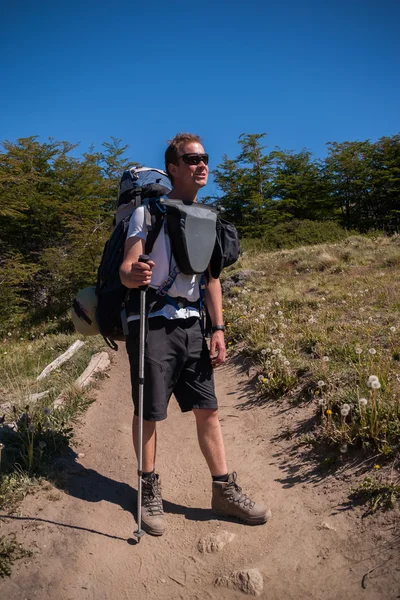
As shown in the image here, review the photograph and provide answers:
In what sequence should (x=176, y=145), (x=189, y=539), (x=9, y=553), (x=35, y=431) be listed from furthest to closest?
(x=35, y=431) < (x=176, y=145) < (x=189, y=539) < (x=9, y=553)

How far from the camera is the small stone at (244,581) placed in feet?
A: 8.64

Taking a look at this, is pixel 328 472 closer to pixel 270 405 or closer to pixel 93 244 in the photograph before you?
pixel 270 405

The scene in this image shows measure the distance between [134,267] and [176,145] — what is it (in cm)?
97

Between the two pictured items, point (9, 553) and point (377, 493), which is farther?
point (377, 493)

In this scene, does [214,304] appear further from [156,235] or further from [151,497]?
[151,497]

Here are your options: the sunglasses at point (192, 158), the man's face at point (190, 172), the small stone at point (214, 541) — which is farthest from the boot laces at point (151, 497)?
the sunglasses at point (192, 158)

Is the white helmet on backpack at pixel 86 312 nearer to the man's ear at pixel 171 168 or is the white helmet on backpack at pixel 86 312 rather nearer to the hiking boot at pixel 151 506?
the man's ear at pixel 171 168

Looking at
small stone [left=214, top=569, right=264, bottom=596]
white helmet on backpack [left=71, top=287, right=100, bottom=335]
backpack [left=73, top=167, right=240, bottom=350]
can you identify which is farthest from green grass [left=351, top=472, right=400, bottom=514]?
white helmet on backpack [left=71, top=287, right=100, bottom=335]

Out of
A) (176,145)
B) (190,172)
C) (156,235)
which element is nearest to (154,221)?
(156,235)

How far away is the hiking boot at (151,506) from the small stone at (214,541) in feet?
0.93

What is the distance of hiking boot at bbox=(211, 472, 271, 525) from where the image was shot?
Result: 3.23 meters

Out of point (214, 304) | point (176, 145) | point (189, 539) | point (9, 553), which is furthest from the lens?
point (214, 304)

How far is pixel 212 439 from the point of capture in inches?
130

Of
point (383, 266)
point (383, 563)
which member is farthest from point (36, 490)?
point (383, 266)
